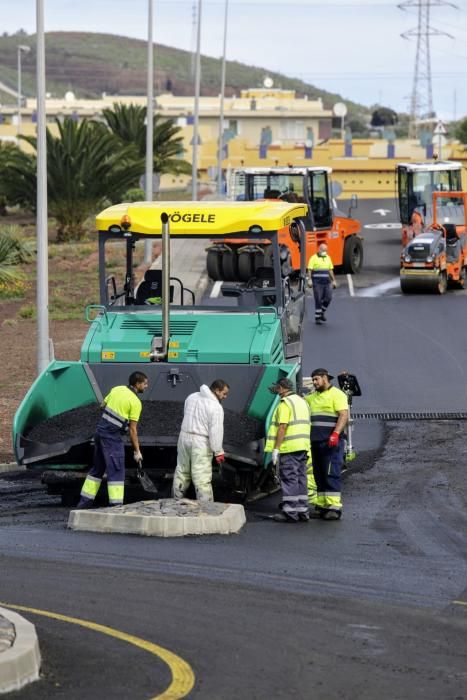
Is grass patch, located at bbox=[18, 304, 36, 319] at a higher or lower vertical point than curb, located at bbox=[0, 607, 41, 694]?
lower

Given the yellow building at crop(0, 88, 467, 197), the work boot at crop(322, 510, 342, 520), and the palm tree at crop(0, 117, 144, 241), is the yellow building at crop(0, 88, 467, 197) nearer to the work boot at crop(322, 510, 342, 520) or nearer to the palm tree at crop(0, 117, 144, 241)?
the palm tree at crop(0, 117, 144, 241)

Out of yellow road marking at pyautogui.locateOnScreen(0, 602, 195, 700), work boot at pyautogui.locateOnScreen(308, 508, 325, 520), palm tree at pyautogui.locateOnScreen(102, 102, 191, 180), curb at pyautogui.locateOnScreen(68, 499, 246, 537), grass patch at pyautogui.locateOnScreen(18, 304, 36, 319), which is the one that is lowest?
work boot at pyautogui.locateOnScreen(308, 508, 325, 520)

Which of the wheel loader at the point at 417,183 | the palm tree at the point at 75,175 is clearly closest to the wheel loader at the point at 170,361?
the wheel loader at the point at 417,183

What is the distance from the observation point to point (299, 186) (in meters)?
36.8

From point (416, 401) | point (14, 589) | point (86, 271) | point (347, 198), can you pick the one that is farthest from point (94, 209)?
point (14, 589)

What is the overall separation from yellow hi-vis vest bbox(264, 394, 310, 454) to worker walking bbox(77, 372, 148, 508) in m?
Answer: 1.34

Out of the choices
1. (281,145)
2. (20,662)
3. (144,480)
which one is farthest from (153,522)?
(281,145)

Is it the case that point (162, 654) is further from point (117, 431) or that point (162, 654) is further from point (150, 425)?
point (150, 425)

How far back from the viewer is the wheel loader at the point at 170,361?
1516 cm

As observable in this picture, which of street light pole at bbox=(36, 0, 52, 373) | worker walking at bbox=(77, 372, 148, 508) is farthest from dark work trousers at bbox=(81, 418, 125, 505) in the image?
street light pole at bbox=(36, 0, 52, 373)

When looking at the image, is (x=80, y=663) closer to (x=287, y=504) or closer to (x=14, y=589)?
(x=14, y=589)

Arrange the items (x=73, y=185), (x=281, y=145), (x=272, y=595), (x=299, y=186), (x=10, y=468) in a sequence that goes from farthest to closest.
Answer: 1. (x=281, y=145)
2. (x=73, y=185)
3. (x=299, y=186)
4. (x=10, y=468)
5. (x=272, y=595)

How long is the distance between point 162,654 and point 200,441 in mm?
4963

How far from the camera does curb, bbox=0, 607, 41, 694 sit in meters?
8.67
